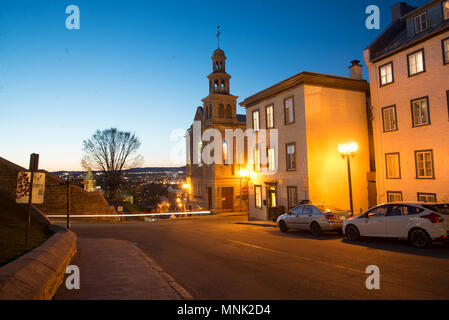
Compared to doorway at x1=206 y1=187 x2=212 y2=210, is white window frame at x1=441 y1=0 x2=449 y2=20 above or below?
above

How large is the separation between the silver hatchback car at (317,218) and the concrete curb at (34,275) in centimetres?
1108

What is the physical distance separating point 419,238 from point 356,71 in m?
17.3

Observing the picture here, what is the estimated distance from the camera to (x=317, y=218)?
48.2 feet

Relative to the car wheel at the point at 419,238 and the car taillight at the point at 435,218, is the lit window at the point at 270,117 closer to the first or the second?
the car wheel at the point at 419,238

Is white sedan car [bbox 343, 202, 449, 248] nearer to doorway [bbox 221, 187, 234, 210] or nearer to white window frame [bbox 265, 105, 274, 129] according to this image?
white window frame [bbox 265, 105, 274, 129]

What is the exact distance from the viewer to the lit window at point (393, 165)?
19.1 meters

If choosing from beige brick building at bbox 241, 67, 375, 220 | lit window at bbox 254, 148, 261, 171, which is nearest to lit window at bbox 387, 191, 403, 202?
beige brick building at bbox 241, 67, 375, 220

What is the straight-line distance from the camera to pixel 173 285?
663cm

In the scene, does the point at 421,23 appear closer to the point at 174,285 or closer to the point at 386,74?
the point at 386,74

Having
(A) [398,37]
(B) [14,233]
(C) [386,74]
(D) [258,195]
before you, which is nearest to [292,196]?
(D) [258,195]

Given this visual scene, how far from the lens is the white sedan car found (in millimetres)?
10195

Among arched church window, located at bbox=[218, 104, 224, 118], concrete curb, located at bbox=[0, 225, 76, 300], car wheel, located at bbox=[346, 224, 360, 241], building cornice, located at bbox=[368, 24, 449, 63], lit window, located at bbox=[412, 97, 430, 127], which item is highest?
arched church window, located at bbox=[218, 104, 224, 118]

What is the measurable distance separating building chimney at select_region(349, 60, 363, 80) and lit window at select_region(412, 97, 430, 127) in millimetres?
6884
